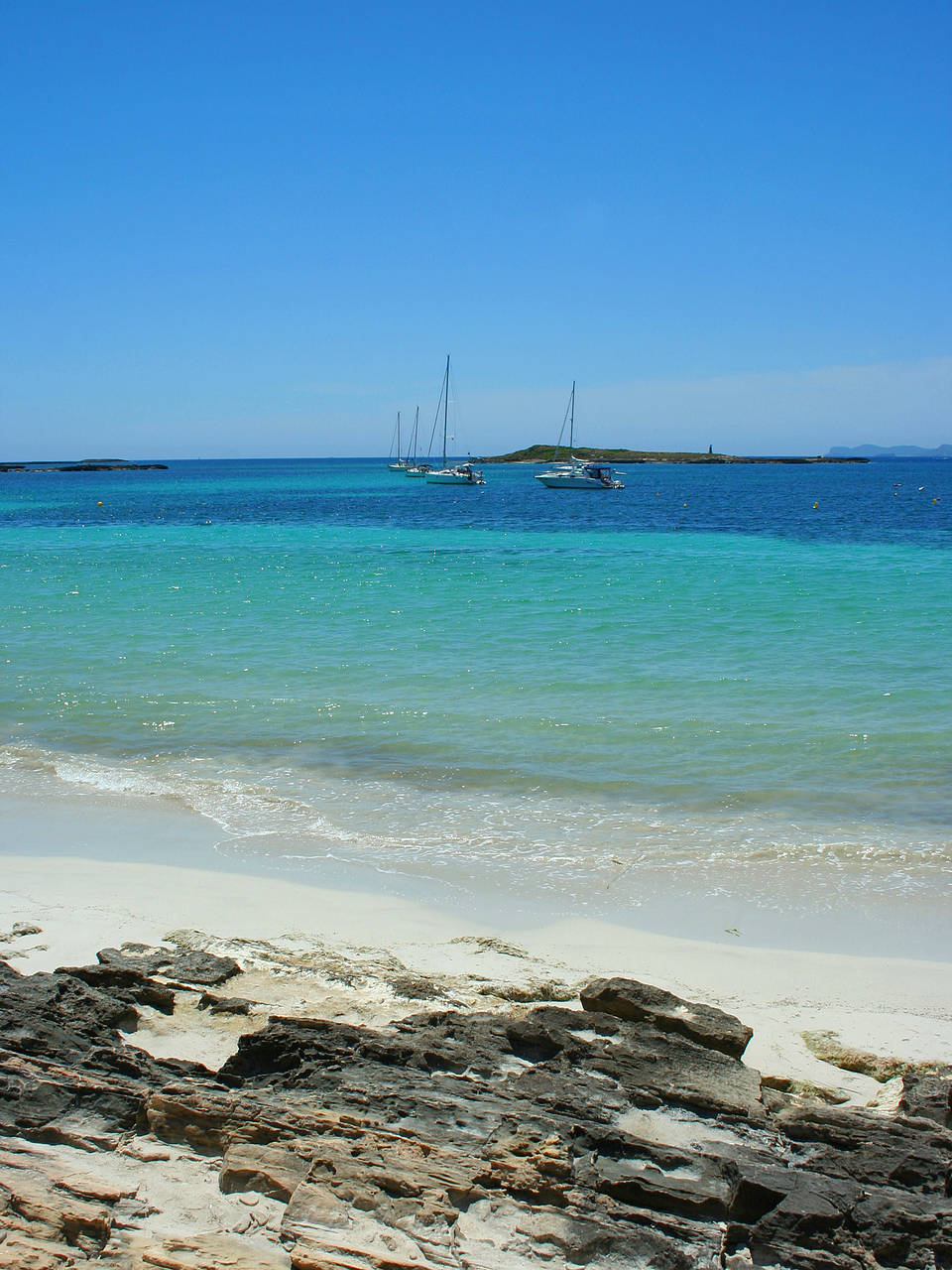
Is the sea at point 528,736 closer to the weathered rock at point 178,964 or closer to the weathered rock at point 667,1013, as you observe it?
the weathered rock at point 667,1013

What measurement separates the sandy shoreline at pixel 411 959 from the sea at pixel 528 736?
1.24 feet

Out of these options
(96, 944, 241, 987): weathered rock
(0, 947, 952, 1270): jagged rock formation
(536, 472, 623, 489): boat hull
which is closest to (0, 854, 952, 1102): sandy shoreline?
(96, 944, 241, 987): weathered rock

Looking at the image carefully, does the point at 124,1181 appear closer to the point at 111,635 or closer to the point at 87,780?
the point at 87,780

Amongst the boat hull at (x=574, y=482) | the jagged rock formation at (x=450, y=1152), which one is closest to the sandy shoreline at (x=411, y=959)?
the jagged rock formation at (x=450, y=1152)

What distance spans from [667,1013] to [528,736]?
713 cm

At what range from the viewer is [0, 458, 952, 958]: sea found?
8.40 metres

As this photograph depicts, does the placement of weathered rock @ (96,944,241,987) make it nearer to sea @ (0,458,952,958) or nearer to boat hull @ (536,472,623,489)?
sea @ (0,458,952,958)

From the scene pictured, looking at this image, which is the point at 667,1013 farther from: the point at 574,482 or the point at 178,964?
the point at 574,482

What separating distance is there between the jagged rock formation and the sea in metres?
2.69

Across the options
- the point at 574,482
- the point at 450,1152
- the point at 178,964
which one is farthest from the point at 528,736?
the point at 574,482

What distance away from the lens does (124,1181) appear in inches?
156

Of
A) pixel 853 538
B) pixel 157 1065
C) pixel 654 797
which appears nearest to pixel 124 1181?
pixel 157 1065

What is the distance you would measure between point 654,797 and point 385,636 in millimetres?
9958

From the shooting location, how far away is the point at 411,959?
6.61m
